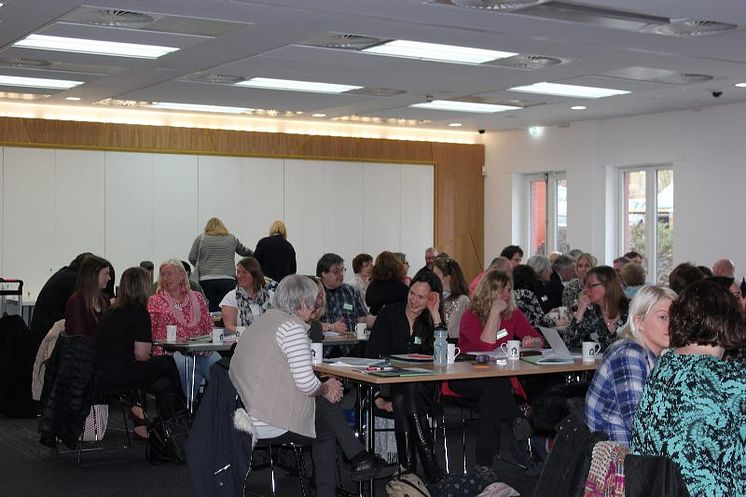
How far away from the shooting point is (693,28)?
828 centimetres

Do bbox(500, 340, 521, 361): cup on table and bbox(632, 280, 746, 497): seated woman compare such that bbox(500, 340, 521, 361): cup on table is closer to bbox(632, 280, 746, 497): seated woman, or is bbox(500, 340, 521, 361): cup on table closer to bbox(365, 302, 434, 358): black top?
bbox(365, 302, 434, 358): black top

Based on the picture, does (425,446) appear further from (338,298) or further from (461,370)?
(338,298)

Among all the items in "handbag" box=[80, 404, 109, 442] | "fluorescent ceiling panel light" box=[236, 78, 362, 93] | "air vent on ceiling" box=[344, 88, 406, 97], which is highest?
"fluorescent ceiling panel light" box=[236, 78, 362, 93]

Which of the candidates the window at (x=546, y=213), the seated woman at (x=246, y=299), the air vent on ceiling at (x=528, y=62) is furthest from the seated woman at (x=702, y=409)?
the window at (x=546, y=213)

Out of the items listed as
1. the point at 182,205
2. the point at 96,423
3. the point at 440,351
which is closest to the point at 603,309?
the point at 440,351

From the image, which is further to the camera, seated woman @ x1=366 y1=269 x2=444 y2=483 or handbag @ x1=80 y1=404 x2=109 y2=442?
handbag @ x1=80 y1=404 x2=109 y2=442

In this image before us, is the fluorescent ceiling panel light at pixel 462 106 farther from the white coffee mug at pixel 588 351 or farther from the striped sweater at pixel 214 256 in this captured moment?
the white coffee mug at pixel 588 351

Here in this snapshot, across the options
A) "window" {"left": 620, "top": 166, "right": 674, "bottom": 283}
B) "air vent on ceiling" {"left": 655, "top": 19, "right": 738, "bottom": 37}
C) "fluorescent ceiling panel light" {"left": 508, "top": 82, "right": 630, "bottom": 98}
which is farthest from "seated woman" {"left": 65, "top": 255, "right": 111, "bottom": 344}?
"window" {"left": 620, "top": 166, "right": 674, "bottom": 283}

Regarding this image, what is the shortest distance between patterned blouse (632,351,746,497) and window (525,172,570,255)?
12.4 m

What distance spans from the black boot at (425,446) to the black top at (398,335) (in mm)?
652

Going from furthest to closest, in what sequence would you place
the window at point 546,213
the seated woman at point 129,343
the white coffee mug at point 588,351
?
the window at point 546,213 → the seated woman at point 129,343 → the white coffee mug at point 588,351

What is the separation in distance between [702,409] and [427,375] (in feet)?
8.59

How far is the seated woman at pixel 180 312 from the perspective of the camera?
8.49 m

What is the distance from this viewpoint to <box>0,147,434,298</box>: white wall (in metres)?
13.7
